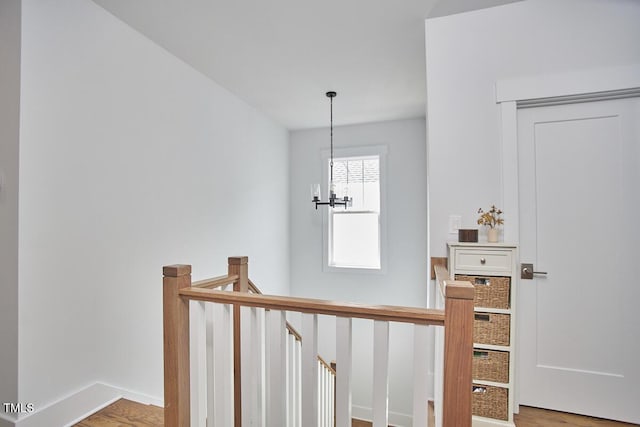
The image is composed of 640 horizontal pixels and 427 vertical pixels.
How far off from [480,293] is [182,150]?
2534 mm

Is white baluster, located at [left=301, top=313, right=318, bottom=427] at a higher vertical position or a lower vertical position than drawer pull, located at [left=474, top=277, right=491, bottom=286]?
lower

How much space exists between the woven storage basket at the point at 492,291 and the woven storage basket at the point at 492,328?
60 millimetres

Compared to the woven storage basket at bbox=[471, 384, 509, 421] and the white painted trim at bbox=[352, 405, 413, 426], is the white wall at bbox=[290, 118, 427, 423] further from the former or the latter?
the woven storage basket at bbox=[471, 384, 509, 421]

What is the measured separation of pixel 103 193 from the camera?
209cm

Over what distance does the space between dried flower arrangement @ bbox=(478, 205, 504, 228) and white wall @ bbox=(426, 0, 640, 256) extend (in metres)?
0.06

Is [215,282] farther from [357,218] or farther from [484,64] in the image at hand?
[357,218]

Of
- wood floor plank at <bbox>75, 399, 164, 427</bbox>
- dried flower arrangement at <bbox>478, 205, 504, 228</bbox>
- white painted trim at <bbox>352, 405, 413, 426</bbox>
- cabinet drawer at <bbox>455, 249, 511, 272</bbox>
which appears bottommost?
white painted trim at <bbox>352, 405, 413, 426</bbox>

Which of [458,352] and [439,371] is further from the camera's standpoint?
[439,371]

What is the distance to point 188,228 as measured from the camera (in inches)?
110

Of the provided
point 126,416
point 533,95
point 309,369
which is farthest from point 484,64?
point 126,416

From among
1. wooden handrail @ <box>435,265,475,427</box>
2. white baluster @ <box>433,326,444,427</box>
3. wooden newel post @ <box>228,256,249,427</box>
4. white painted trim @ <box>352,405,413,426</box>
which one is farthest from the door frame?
white painted trim @ <box>352,405,413,426</box>

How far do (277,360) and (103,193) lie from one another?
1.65 m

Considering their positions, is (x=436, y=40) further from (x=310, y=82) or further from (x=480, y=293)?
(x=480, y=293)

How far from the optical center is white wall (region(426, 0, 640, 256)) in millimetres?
1877
